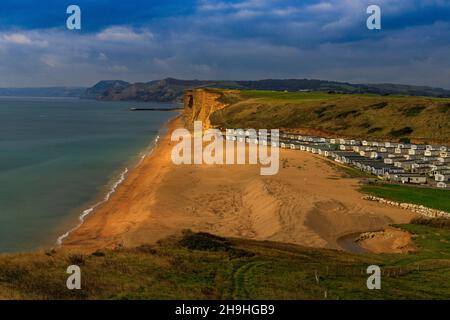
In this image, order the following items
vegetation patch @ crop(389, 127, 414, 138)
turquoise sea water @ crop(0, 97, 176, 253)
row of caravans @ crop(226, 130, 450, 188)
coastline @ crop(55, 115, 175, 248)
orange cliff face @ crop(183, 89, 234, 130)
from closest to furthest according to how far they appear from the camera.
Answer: coastline @ crop(55, 115, 175, 248)
turquoise sea water @ crop(0, 97, 176, 253)
row of caravans @ crop(226, 130, 450, 188)
vegetation patch @ crop(389, 127, 414, 138)
orange cliff face @ crop(183, 89, 234, 130)

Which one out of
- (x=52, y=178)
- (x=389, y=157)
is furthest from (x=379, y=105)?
(x=52, y=178)

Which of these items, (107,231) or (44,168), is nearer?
(107,231)

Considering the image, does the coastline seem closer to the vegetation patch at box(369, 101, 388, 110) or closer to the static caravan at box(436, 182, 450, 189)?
the static caravan at box(436, 182, 450, 189)

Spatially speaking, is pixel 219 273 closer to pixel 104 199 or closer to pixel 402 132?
pixel 104 199

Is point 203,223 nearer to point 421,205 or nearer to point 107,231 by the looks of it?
point 107,231

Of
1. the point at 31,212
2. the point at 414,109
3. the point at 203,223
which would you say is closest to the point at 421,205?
the point at 203,223

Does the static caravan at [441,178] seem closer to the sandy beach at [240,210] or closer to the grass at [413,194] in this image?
the grass at [413,194]

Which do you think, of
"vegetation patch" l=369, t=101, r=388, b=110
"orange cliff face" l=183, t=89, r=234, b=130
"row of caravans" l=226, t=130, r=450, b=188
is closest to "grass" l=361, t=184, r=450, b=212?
"row of caravans" l=226, t=130, r=450, b=188
